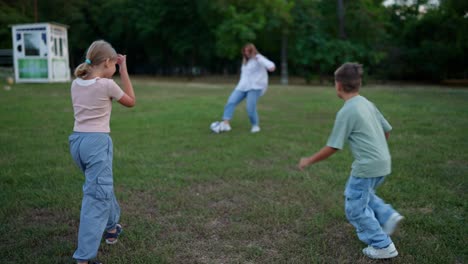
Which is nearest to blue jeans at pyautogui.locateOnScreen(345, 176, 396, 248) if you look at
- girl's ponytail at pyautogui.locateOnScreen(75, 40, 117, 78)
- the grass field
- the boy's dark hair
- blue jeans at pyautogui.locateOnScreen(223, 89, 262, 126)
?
the grass field

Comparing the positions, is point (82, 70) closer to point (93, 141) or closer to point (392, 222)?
point (93, 141)

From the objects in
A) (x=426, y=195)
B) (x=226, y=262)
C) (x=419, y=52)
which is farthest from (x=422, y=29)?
(x=226, y=262)

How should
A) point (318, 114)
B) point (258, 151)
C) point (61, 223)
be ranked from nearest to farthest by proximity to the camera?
point (61, 223)
point (258, 151)
point (318, 114)

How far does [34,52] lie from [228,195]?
1963 centimetres

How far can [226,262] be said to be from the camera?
3.29 meters

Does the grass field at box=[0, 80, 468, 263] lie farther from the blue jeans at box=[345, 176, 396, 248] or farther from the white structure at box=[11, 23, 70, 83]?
the white structure at box=[11, 23, 70, 83]

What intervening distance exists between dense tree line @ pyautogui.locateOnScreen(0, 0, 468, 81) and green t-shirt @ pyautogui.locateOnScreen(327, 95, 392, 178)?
1152 inches

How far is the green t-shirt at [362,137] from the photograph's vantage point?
312cm

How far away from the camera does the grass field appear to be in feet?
11.4

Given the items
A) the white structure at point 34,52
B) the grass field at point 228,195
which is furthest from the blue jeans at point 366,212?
the white structure at point 34,52

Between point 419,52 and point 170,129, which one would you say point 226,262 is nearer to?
point 170,129

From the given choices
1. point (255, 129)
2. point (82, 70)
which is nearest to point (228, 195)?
point (82, 70)

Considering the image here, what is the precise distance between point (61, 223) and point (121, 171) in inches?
69.7


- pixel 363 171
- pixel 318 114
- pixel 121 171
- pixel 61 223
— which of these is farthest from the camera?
pixel 318 114
